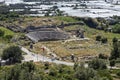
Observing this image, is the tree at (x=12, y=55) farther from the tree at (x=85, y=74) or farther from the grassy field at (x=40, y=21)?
the grassy field at (x=40, y=21)

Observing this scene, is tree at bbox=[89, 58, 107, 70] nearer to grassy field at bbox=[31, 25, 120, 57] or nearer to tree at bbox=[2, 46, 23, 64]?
grassy field at bbox=[31, 25, 120, 57]

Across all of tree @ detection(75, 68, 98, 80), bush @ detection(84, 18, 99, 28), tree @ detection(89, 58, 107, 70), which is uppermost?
tree @ detection(75, 68, 98, 80)

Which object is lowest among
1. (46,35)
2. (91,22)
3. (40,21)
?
(91,22)

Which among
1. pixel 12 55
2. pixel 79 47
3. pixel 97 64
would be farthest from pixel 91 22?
pixel 97 64

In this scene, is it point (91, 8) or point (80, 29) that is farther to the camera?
point (91, 8)

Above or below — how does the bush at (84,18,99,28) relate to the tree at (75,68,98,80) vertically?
below

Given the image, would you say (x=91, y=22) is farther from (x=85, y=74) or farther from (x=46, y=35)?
(x=85, y=74)

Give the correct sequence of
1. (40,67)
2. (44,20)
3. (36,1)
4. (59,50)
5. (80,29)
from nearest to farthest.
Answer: (40,67) < (59,50) < (80,29) < (44,20) < (36,1)

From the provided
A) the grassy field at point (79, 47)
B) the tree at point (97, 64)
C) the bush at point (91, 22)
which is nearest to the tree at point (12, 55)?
the grassy field at point (79, 47)

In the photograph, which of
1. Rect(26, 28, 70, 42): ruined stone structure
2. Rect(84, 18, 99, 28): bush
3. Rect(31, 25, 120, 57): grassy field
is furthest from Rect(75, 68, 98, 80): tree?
Rect(84, 18, 99, 28): bush

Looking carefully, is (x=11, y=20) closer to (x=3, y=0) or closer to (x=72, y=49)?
(x=72, y=49)

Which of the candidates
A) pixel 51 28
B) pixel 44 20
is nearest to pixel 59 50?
pixel 51 28
